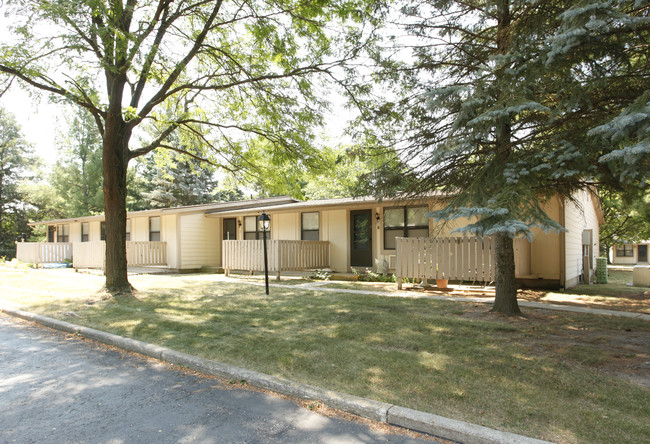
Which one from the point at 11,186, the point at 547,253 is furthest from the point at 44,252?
the point at 547,253

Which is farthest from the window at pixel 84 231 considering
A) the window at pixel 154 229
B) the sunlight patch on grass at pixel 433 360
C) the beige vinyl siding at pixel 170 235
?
the sunlight patch on grass at pixel 433 360

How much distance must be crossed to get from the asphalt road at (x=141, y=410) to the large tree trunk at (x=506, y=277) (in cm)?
491

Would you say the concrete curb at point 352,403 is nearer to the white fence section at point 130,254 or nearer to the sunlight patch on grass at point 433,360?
the sunlight patch on grass at point 433,360

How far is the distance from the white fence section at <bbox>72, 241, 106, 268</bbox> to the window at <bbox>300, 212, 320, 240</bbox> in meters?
8.77

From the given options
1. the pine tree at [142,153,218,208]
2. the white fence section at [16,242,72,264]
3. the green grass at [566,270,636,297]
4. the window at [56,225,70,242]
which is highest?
the pine tree at [142,153,218,208]

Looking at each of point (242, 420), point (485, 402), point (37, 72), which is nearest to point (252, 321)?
point (242, 420)

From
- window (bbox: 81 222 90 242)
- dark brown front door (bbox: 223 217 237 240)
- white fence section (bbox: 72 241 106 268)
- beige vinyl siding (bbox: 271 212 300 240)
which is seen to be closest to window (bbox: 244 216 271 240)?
dark brown front door (bbox: 223 217 237 240)

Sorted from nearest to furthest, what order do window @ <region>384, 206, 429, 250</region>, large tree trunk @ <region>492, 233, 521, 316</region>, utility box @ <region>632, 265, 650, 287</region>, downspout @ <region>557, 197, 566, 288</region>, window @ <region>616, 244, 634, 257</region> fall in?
1. large tree trunk @ <region>492, 233, 521, 316</region>
2. downspout @ <region>557, 197, 566, 288</region>
3. window @ <region>384, 206, 429, 250</region>
4. utility box @ <region>632, 265, 650, 287</region>
5. window @ <region>616, 244, 634, 257</region>

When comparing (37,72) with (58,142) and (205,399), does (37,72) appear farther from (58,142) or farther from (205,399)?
(58,142)

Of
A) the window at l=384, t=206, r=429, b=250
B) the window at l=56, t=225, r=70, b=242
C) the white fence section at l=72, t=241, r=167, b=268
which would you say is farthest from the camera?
the window at l=56, t=225, r=70, b=242

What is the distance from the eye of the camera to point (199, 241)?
61.6 ft

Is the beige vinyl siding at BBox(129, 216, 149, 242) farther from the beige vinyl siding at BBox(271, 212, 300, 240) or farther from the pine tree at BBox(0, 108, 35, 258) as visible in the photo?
the pine tree at BBox(0, 108, 35, 258)

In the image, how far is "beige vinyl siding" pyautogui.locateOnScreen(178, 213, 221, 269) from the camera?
712 inches

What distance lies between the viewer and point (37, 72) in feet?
26.4
